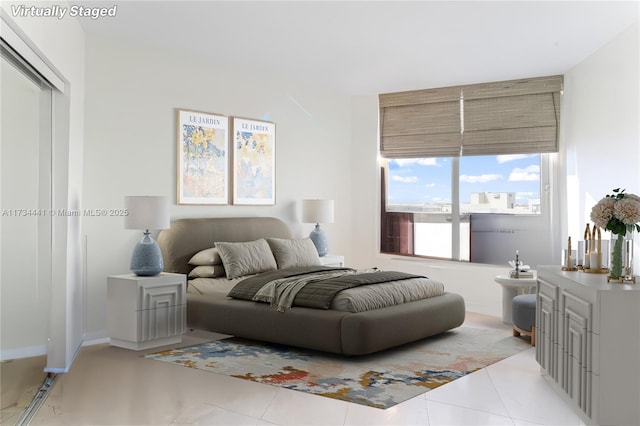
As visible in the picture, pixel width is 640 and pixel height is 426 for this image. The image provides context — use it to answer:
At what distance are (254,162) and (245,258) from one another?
135 cm

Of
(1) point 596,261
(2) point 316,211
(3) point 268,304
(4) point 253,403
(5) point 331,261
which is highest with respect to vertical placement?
(2) point 316,211

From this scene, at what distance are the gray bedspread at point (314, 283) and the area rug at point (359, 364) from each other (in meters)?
0.40

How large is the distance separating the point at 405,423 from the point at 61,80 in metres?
3.19

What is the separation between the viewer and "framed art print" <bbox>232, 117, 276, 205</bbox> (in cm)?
689

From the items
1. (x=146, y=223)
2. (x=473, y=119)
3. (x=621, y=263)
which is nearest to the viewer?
(x=621, y=263)

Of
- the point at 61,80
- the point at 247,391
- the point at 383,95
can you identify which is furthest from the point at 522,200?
the point at 61,80

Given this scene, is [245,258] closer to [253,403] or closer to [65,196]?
[65,196]

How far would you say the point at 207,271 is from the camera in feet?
19.6

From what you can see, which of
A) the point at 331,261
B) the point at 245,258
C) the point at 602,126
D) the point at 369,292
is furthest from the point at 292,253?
the point at 602,126

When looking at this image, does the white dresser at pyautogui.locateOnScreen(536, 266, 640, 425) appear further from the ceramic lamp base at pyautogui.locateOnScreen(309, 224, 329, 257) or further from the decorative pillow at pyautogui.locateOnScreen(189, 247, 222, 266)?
the ceramic lamp base at pyautogui.locateOnScreen(309, 224, 329, 257)

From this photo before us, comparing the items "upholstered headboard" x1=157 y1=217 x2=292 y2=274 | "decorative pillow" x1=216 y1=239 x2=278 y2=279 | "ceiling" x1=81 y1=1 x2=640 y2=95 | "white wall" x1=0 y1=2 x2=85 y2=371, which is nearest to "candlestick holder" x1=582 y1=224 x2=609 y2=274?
"ceiling" x1=81 y1=1 x2=640 y2=95

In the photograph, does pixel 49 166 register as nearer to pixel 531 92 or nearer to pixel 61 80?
pixel 61 80

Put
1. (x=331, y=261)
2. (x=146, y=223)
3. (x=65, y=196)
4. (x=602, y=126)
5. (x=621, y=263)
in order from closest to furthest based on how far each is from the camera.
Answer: (x=621, y=263) < (x=65, y=196) < (x=146, y=223) < (x=602, y=126) < (x=331, y=261)

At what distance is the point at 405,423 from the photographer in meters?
3.46
